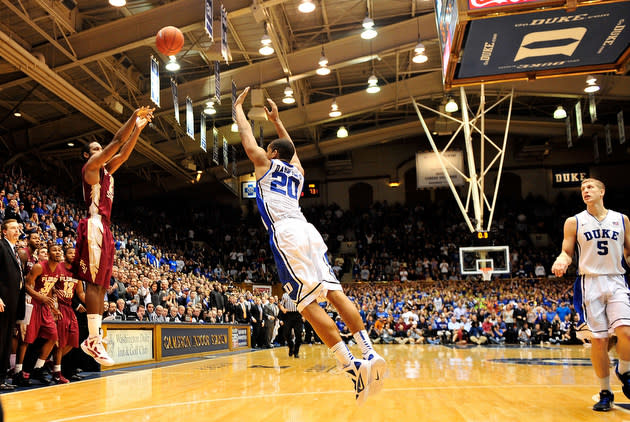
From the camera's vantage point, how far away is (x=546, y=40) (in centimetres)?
751

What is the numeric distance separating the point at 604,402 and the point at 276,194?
3.11 meters

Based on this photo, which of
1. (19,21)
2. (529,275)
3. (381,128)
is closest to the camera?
(19,21)

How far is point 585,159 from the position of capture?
31.2m

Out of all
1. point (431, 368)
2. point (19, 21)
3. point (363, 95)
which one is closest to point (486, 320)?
point (363, 95)

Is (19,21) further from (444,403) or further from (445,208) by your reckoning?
(445,208)

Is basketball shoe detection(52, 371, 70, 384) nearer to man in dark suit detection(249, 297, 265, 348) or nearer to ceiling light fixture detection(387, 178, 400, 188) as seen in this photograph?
man in dark suit detection(249, 297, 265, 348)

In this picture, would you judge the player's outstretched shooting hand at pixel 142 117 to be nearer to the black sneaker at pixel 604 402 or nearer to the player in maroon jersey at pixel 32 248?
the player in maroon jersey at pixel 32 248

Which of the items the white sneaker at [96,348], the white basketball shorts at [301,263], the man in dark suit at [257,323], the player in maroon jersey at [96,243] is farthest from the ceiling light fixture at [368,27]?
the white sneaker at [96,348]

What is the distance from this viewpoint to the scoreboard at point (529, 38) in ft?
21.8

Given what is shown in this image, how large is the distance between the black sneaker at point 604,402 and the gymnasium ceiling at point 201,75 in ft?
35.1

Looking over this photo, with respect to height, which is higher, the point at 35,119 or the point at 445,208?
the point at 35,119

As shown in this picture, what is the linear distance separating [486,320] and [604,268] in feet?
50.9

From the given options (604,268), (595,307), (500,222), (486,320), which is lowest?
(486,320)

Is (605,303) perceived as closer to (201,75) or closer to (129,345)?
(129,345)
